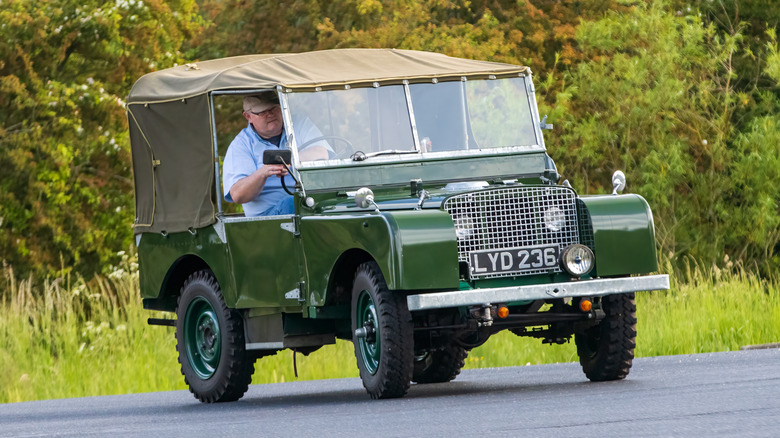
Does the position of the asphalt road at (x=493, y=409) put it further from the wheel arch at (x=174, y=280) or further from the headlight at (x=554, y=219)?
the headlight at (x=554, y=219)

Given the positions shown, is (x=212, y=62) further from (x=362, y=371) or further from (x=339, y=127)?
(x=362, y=371)

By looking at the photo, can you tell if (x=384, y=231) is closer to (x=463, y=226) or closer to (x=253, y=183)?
(x=463, y=226)

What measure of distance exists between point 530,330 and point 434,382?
7.02 feet

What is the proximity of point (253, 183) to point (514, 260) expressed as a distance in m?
2.19

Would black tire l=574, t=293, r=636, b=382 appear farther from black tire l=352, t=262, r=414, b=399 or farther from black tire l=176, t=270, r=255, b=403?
black tire l=176, t=270, r=255, b=403

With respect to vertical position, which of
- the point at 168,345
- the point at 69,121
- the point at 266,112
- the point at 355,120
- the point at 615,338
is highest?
the point at 69,121

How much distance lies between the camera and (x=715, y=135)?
29.4 meters

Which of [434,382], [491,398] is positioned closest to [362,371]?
[491,398]

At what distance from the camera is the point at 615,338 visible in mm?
10719

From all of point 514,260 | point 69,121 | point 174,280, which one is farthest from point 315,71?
point 69,121

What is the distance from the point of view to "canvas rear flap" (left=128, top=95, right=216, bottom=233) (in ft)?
39.5

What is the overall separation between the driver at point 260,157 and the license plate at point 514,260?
170cm

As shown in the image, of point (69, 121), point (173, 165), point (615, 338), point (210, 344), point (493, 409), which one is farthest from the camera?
point (69, 121)

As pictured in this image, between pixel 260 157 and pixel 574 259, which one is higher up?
pixel 260 157
